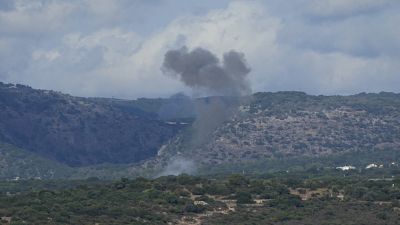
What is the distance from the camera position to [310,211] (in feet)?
452

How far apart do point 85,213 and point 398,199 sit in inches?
1494

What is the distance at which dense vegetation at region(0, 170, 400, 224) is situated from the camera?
12712cm

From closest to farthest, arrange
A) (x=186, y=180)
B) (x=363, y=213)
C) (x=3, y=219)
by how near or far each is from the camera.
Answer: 1. (x=3, y=219)
2. (x=363, y=213)
3. (x=186, y=180)

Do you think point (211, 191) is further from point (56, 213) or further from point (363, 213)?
point (56, 213)

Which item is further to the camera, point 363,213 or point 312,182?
point 312,182

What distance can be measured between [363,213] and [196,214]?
16.5 meters

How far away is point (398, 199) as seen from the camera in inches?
5837

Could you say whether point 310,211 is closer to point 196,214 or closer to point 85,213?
point 196,214

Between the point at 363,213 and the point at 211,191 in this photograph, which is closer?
the point at 363,213

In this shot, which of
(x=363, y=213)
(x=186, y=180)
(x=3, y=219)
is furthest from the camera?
(x=186, y=180)

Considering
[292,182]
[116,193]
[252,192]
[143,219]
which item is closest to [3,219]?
[143,219]

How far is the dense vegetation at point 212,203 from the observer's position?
5005 inches

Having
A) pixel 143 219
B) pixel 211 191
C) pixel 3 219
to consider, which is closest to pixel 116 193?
pixel 211 191

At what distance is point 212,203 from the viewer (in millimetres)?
141750
